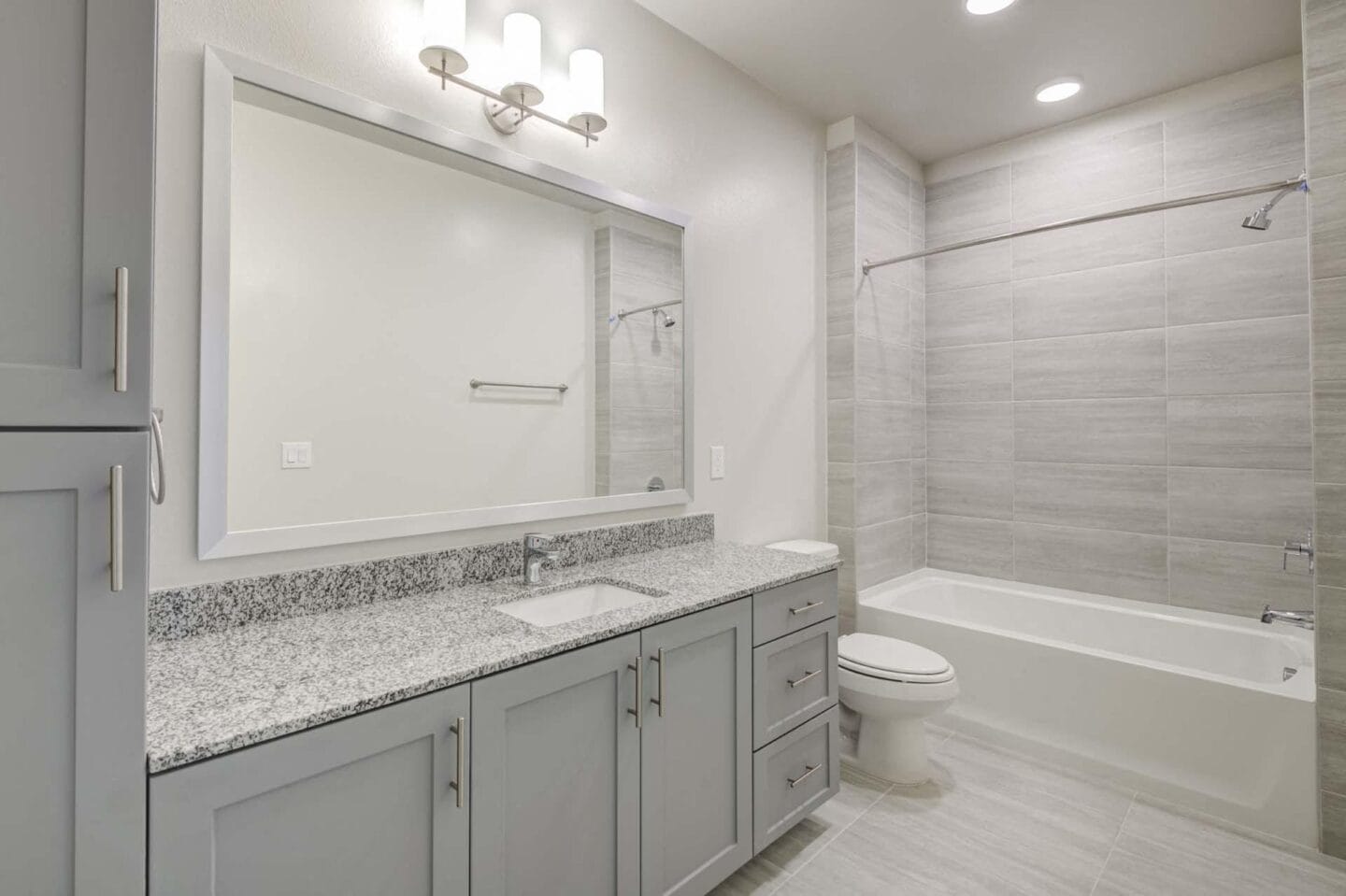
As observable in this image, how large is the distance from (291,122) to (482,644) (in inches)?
47.9

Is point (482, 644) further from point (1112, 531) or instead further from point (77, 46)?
point (1112, 531)

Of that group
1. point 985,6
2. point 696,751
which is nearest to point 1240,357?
point 985,6

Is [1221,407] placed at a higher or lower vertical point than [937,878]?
higher

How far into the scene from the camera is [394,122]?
158 cm

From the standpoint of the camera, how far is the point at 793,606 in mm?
1858

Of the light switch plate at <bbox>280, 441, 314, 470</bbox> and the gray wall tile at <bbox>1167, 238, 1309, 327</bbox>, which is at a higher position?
the gray wall tile at <bbox>1167, 238, 1309, 327</bbox>

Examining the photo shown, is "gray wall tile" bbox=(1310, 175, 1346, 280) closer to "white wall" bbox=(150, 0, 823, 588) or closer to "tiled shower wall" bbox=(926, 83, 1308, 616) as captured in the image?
"tiled shower wall" bbox=(926, 83, 1308, 616)

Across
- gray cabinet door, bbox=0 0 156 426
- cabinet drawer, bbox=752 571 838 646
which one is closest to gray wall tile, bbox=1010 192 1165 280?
cabinet drawer, bbox=752 571 838 646

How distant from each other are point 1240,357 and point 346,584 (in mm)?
3264

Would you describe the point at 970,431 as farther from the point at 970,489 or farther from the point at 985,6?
the point at 985,6

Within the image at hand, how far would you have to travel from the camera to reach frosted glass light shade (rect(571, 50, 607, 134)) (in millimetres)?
1874

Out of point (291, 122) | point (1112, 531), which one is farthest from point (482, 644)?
point (1112, 531)

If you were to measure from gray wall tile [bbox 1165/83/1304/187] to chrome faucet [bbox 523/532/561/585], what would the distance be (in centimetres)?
299

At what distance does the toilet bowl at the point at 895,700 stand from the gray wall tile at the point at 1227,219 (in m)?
2.04
